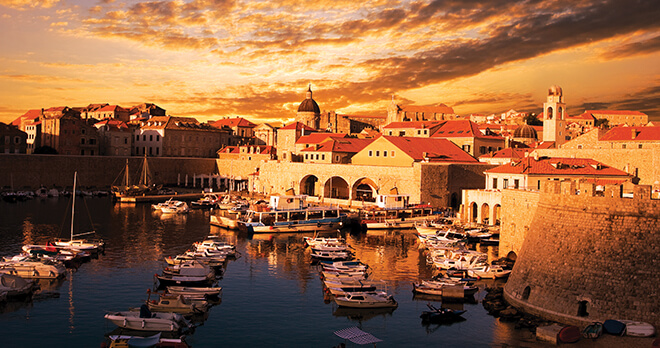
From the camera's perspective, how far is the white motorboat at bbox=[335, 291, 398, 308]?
79.6 feet

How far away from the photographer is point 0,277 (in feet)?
81.2

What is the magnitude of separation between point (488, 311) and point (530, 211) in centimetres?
735

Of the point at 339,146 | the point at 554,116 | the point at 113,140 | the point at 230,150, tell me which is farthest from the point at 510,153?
Result: the point at 113,140

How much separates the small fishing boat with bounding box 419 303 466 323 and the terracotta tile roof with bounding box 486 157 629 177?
20.5 m

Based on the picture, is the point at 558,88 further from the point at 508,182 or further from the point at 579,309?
the point at 579,309

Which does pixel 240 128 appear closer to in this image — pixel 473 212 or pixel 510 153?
pixel 510 153

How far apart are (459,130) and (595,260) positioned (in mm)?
50009

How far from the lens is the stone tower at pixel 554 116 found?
6900cm

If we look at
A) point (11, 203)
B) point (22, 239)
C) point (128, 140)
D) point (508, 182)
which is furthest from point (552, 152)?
point (128, 140)

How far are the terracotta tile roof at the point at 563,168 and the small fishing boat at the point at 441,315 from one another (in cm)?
2053

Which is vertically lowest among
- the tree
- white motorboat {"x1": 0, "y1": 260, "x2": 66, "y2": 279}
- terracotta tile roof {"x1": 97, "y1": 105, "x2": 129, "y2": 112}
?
white motorboat {"x1": 0, "y1": 260, "x2": 66, "y2": 279}

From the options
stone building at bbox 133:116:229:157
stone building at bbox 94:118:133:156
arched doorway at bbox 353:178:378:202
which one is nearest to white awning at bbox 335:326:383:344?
arched doorway at bbox 353:178:378:202

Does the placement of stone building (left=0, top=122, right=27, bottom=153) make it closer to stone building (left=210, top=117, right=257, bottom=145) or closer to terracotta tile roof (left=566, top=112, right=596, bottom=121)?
stone building (left=210, top=117, right=257, bottom=145)

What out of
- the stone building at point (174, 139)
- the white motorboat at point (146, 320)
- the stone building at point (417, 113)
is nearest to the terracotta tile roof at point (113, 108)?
the stone building at point (174, 139)
